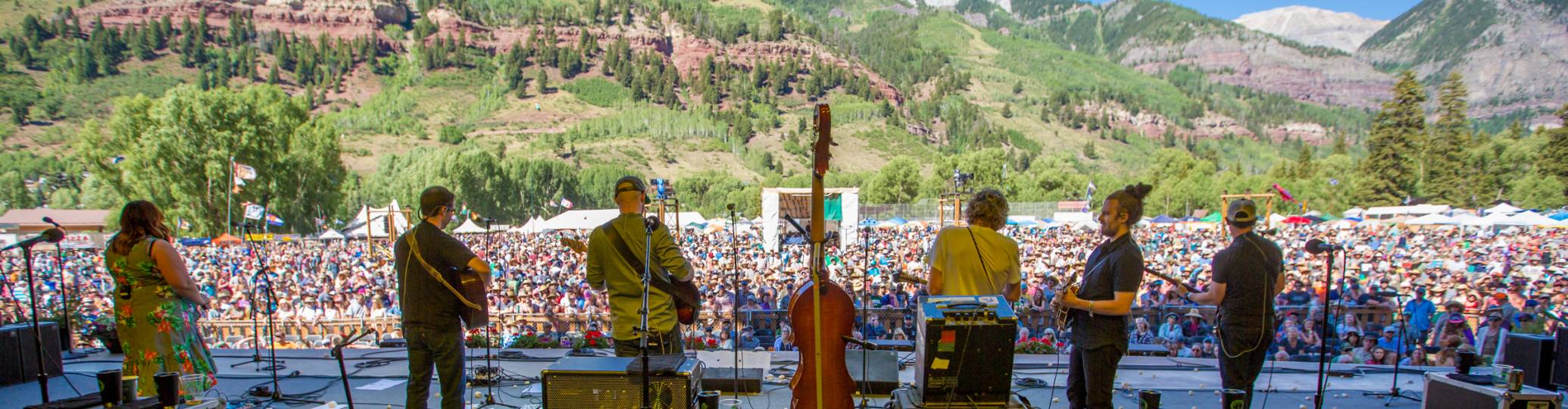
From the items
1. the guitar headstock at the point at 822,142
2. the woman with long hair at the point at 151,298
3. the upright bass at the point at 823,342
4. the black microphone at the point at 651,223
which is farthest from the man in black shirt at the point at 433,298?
the guitar headstock at the point at 822,142

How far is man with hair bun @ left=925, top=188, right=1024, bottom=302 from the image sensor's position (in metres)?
3.20

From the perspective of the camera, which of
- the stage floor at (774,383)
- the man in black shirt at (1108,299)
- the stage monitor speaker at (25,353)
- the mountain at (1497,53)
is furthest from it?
the mountain at (1497,53)

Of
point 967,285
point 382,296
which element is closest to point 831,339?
point 967,285

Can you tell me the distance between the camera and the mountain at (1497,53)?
130m

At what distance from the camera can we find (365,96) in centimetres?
10994

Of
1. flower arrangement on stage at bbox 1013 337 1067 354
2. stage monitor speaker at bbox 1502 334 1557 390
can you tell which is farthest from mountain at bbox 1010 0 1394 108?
stage monitor speaker at bbox 1502 334 1557 390

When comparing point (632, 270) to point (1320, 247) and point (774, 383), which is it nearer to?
point (774, 383)

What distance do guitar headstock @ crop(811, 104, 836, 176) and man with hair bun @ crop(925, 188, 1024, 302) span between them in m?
0.83

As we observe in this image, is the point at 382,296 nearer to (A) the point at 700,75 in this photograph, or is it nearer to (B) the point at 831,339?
(B) the point at 831,339

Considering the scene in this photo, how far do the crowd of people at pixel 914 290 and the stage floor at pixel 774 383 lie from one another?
0.44 meters

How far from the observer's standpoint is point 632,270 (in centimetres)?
341

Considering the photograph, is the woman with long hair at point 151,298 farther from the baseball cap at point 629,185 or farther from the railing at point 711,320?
the railing at point 711,320

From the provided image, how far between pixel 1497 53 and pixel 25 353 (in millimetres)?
204902

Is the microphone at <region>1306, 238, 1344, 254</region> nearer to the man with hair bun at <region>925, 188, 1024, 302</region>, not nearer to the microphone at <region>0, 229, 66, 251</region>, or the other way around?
the man with hair bun at <region>925, 188, 1024, 302</region>
